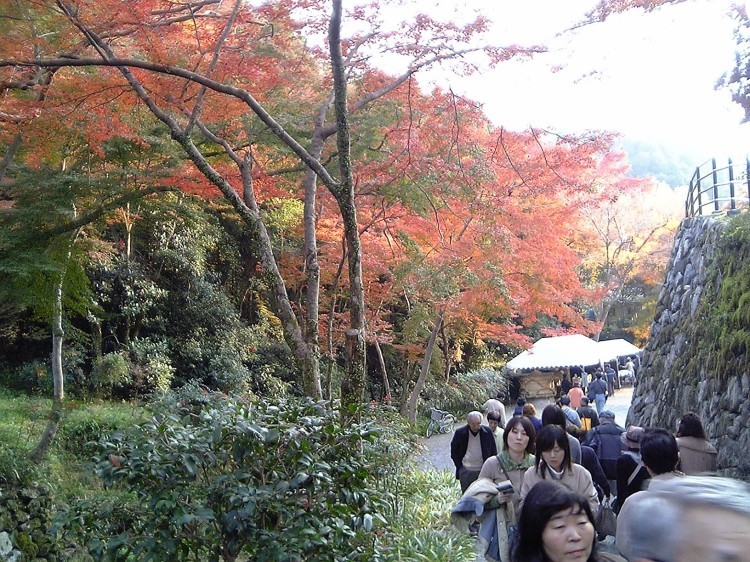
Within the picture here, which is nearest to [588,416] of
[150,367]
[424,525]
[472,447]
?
[424,525]

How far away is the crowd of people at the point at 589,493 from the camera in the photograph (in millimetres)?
1432

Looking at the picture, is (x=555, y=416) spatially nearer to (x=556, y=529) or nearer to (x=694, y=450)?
(x=694, y=450)

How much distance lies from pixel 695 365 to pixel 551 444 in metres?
6.52

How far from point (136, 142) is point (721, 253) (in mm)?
8247

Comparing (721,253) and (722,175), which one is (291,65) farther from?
(722,175)

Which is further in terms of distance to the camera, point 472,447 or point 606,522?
point 472,447

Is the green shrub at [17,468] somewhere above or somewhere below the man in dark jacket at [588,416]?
below

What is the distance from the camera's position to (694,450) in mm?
5547

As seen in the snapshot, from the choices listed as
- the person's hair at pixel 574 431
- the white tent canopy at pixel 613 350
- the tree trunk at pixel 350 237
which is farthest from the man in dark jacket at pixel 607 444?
the white tent canopy at pixel 613 350

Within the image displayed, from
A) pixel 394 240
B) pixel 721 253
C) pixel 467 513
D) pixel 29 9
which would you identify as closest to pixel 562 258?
pixel 394 240

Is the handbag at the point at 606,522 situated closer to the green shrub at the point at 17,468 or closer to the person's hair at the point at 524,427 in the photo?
the person's hair at the point at 524,427

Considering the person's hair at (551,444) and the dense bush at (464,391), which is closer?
the person's hair at (551,444)

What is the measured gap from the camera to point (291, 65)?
32.7 feet

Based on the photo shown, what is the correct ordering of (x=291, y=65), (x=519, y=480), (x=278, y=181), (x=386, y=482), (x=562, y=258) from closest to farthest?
(x=519, y=480), (x=386, y=482), (x=291, y=65), (x=278, y=181), (x=562, y=258)
